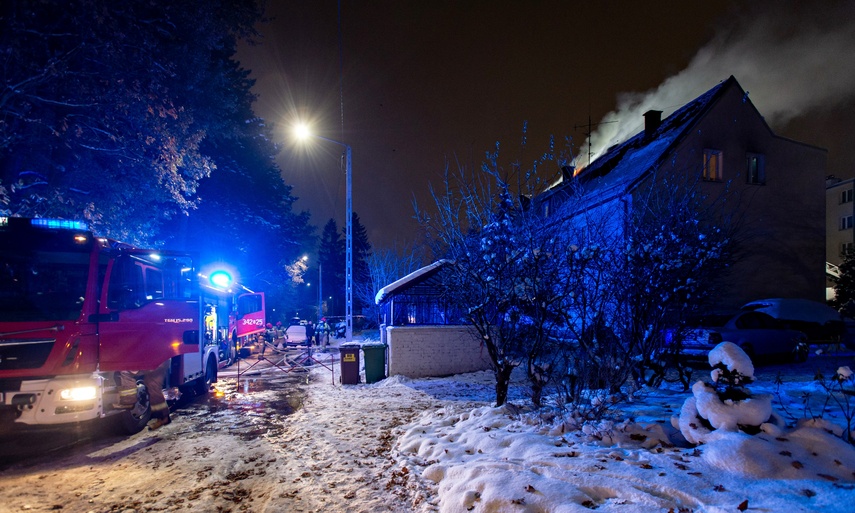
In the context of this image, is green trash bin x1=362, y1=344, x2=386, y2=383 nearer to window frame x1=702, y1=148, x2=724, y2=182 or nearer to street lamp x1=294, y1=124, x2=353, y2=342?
street lamp x1=294, y1=124, x2=353, y2=342

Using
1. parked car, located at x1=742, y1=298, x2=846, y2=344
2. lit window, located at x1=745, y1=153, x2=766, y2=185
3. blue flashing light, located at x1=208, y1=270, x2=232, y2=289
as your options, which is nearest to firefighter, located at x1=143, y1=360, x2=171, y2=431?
blue flashing light, located at x1=208, y1=270, x2=232, y2=289

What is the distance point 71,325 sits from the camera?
6.82 m

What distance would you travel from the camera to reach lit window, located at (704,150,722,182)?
61.3 feet

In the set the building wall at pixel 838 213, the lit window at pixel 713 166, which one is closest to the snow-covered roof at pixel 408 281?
the lit window at pixel 713 166

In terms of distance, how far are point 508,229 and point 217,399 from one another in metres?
8.17

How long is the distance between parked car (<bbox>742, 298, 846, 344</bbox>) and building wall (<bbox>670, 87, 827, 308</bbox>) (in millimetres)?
1612

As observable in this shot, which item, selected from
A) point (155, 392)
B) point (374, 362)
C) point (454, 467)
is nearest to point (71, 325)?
point (155, 392)

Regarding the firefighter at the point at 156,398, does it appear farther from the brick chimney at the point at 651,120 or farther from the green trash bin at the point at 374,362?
the brick chimney at the point at 651,120

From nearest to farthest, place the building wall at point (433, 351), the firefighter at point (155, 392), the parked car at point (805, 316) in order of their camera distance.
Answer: the firefighter at point (155, 392) → the building wall at point (433, 351) → the parked car at point (805, 316)

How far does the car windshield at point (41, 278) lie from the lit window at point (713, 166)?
2089cm

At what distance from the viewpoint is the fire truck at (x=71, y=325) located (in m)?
6.37

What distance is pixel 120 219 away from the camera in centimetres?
1234

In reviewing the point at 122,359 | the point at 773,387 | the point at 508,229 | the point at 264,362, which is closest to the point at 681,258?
the point at 773,387

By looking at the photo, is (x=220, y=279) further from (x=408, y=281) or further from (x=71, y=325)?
(x=71, y=325)
